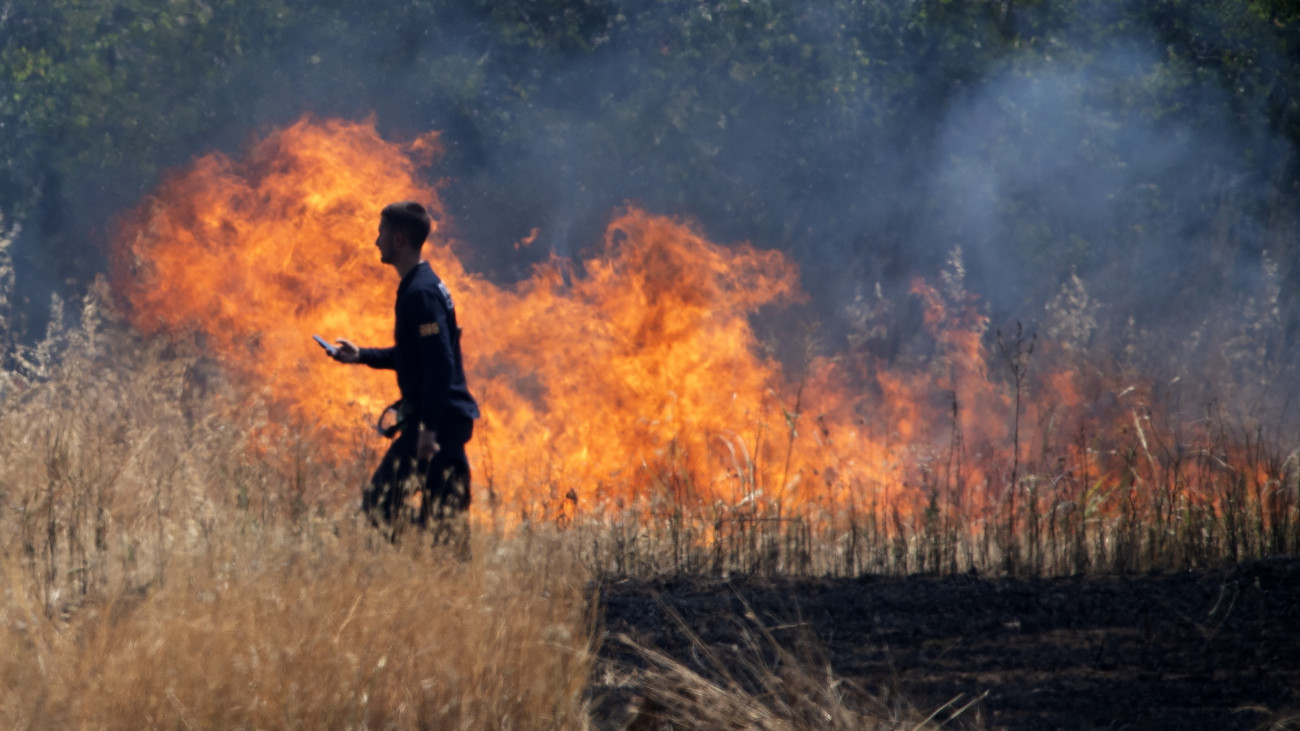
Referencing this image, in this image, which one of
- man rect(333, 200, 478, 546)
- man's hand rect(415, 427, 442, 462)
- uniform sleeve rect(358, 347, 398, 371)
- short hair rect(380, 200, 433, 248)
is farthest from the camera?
uniform sleeve rect(358, 347, 398, 371)

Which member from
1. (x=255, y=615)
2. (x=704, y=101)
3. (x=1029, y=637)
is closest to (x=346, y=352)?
(x=255, y=615)

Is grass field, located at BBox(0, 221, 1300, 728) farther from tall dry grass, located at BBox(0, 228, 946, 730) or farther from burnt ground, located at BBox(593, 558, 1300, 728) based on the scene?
burnt ground, located at BBox(593, 558, 1300, 728)

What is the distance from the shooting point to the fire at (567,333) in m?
8.36

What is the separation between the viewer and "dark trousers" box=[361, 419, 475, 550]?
4.41 m

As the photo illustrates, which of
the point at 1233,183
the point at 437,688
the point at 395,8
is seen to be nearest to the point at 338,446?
the point at 395,8

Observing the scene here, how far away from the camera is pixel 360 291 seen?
9.01 meters

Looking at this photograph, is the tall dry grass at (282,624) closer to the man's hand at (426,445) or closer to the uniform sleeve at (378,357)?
the man's hand at (426,445)

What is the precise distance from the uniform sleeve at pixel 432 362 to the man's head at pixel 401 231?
11.0 inches

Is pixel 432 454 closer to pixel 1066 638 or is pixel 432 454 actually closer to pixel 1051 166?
pixel 1066 638

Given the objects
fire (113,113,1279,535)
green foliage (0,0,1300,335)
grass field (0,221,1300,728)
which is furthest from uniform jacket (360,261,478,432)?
green foliage (0,0,1300,335)

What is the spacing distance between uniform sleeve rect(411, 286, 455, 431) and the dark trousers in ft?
0.48

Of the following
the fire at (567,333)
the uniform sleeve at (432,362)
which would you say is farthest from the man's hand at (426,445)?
the fire at (567,333)

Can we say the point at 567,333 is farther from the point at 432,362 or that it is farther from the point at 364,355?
the point at 432,362

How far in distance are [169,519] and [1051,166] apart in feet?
24.9
